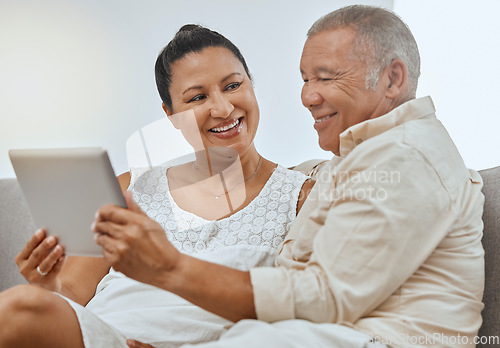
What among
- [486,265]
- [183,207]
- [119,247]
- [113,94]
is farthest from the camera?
[113,94]

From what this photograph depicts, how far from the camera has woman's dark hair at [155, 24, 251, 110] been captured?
165cm

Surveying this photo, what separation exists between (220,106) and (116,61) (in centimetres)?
93

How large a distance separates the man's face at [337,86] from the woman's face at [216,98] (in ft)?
1.18

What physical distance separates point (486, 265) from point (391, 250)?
18.5 inches

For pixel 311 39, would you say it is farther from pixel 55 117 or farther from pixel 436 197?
pixel 55 117

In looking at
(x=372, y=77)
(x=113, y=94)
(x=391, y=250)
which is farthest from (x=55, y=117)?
(x=391, y=250)

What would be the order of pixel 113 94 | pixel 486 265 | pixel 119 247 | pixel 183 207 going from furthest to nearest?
pixel 113 94 → pixel 183 207 → pixel 486 265 → pixel 119 247

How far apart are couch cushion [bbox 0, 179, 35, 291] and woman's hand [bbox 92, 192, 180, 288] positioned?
1.20 metres

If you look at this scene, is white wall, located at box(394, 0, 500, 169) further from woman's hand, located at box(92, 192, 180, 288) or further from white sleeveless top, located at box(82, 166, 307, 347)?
woman's hand, located at box(92, 192, 180, 288)

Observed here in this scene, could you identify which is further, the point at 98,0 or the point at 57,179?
the point at 98,0

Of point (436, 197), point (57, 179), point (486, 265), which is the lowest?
point (486, 265)

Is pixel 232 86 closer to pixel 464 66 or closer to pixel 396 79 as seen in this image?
pixel 396 79

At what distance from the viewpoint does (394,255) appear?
0.92 meters

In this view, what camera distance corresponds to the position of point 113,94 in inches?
91.0
